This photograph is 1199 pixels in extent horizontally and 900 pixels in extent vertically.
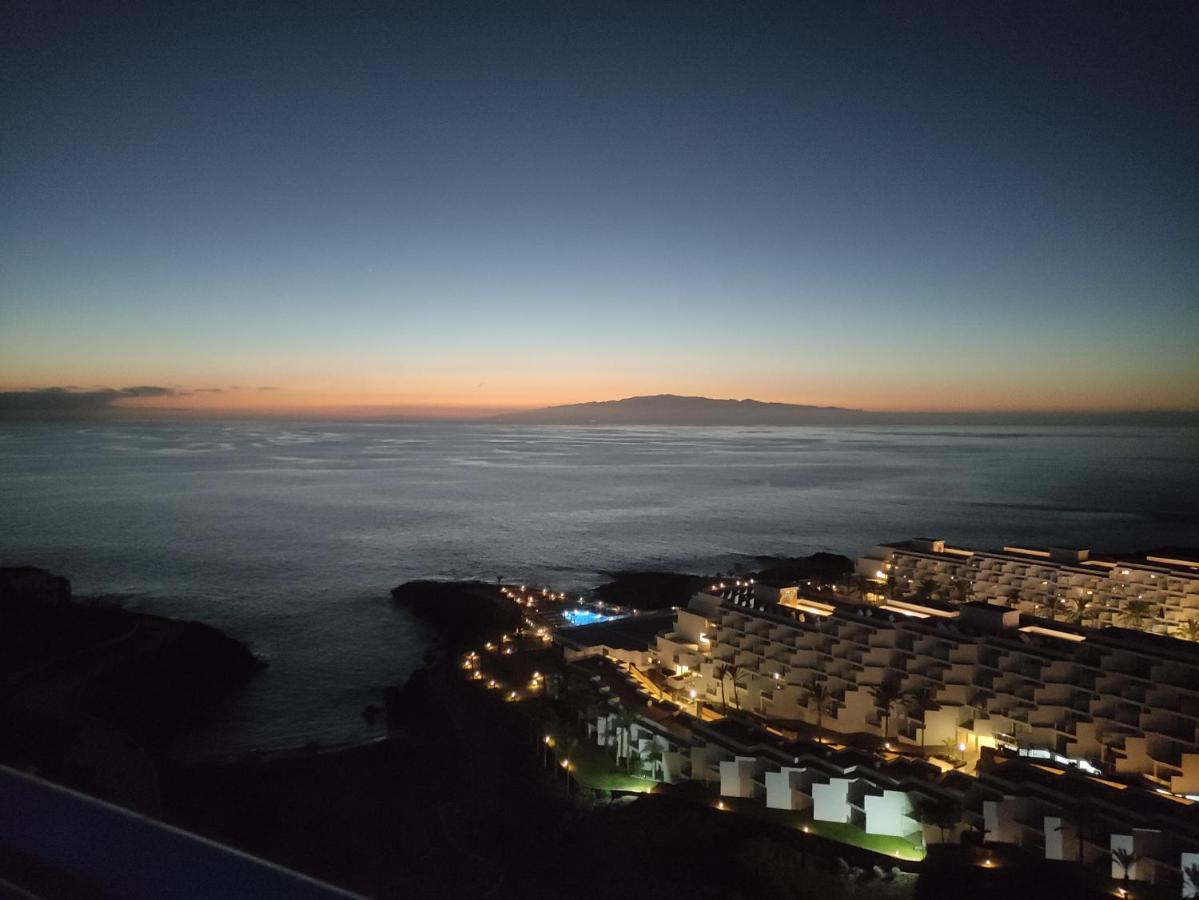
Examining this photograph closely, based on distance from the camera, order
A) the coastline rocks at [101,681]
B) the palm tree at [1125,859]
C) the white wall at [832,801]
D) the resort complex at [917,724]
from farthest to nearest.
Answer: the coastline rocks at [101,681], the white wall at [832,801], the resort complex at [917,724], the palm tree at [1125,859]

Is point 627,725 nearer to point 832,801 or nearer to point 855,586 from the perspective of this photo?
point 832,801

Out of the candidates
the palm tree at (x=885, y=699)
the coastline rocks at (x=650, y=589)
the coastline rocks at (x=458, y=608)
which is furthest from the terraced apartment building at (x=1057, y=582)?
the coastline rocks at (x=458, y=608)

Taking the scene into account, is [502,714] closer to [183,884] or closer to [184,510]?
[183,884]

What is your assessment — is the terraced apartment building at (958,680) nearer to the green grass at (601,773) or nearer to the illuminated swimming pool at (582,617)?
the green grass at (601,773)

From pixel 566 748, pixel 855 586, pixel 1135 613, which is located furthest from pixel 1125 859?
pixel 855 586

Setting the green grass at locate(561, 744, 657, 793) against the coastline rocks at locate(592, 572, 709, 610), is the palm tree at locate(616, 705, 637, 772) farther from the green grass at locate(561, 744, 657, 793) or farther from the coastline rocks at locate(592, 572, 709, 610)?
the coastline rocks at locate(592, 572, 709, 610)

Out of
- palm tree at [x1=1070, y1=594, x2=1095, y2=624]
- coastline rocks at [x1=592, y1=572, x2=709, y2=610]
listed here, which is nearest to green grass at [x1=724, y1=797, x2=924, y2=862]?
palm tree at [x1=1070, y1=594, x2=1095, y2=624]
